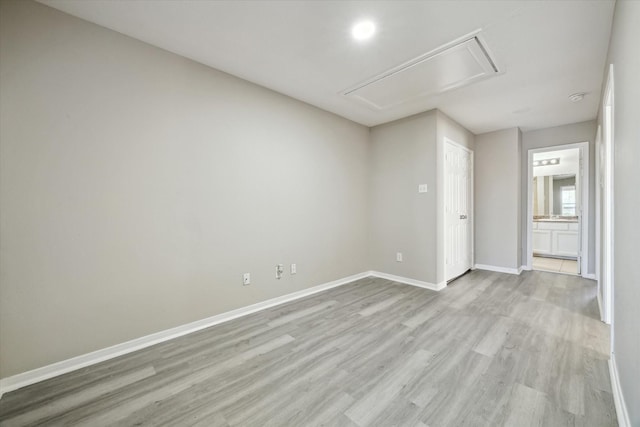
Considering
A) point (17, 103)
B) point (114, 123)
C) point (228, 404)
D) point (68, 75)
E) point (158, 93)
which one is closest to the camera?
point (228, 404)

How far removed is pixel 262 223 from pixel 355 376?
6.03 ft

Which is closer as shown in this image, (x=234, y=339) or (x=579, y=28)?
(x=579, y=28)

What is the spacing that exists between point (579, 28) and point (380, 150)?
261 centimetres

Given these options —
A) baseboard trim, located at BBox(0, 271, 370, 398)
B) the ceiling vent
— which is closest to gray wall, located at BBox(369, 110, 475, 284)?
the ceiling vent

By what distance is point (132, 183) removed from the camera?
2193mm

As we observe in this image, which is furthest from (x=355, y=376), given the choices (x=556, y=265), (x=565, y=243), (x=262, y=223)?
(x=565, y=243)

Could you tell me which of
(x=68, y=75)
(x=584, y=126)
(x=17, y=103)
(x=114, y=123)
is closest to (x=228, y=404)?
(x=114, y=123)

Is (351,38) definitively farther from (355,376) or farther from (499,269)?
(499,269)

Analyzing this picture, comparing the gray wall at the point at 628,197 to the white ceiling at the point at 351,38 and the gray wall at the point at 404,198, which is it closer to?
the white ceiling at the point at 351,38

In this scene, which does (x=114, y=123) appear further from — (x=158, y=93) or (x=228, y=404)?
(x=228, y=404)

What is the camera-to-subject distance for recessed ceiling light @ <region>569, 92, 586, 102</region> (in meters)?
3.23

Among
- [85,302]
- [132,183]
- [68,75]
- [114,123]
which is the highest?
[68,75]

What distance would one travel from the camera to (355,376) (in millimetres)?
1856

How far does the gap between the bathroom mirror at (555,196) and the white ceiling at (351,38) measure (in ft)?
14.8
